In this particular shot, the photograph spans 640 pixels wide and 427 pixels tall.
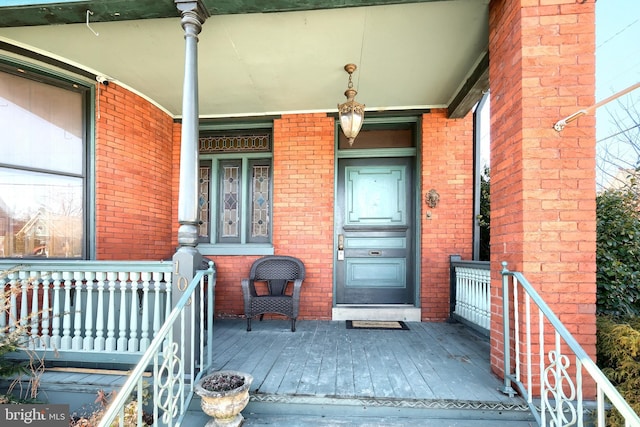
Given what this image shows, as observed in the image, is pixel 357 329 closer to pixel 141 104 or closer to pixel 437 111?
pixel 437 111

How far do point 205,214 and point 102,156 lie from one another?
139 cm

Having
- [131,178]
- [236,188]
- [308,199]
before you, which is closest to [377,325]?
[308,199]

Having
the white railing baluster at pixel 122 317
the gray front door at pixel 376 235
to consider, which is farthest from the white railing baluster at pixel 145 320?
the gray front door at pixel 376 235

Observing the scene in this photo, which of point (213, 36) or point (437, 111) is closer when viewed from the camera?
point (213, 36)

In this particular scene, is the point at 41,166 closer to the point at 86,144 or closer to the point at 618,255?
the point at 86,144

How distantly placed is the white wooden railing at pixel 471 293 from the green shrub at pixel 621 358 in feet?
2.66

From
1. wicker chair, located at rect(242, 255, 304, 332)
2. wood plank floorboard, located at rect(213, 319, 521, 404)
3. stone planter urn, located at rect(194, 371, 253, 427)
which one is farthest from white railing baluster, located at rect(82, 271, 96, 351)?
wicker chair, located at rect(242, 255, 304, 332)

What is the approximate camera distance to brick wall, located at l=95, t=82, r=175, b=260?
10.5ft

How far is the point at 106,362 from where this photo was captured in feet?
7.48

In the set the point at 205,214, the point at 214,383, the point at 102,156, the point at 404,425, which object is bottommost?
the point at 404,425

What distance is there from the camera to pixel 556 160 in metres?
1.90

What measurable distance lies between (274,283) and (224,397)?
2157 millimetres

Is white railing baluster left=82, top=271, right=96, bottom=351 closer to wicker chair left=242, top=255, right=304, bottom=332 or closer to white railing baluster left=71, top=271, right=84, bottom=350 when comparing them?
white railing baluster left=71, top=271, right=84, bottom=350

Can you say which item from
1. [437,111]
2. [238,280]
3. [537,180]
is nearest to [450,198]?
[437,111]
